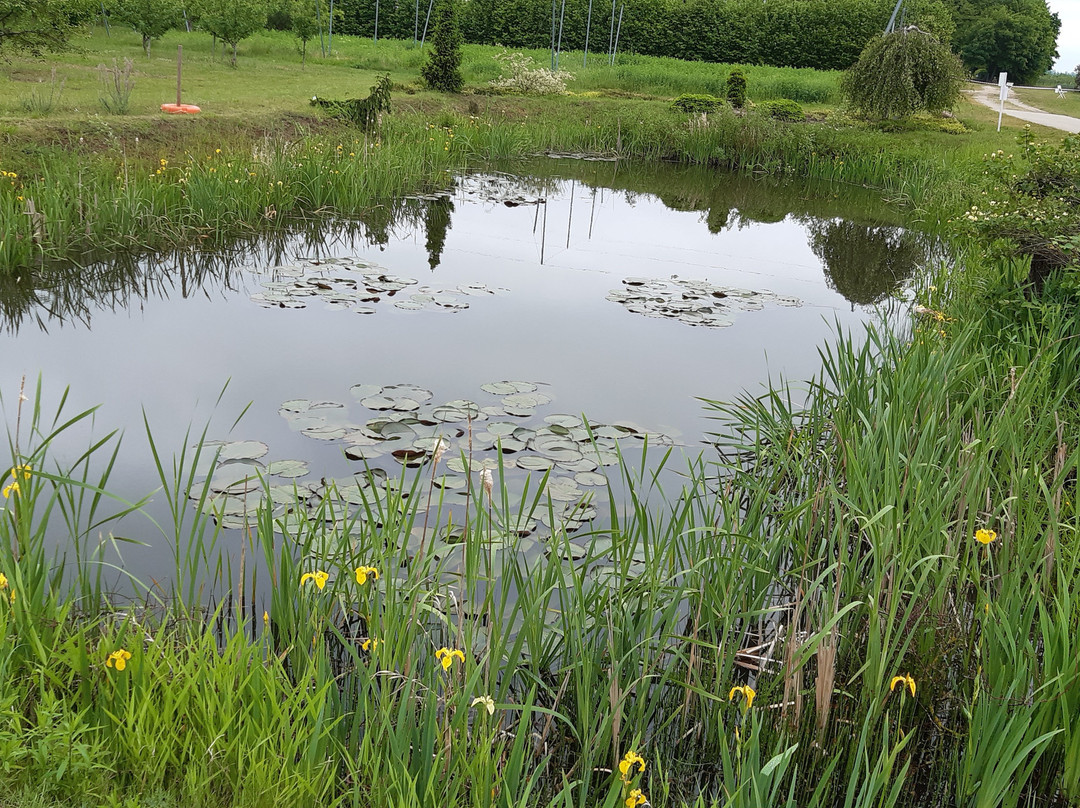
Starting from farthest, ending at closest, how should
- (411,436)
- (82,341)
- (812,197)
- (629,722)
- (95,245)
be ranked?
(812,197), (95,245), (82,341), (411,436), (629,722)

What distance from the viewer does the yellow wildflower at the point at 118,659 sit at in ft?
6.15

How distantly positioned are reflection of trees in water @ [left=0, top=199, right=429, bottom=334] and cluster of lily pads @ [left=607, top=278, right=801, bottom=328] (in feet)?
7.92

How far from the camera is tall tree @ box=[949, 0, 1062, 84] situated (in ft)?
138

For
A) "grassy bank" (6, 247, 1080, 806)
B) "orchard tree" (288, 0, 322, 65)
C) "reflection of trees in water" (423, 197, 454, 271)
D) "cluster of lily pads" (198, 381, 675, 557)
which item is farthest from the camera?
"orchard tree" (288, 0, 322, 65)

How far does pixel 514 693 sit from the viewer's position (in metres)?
2.45

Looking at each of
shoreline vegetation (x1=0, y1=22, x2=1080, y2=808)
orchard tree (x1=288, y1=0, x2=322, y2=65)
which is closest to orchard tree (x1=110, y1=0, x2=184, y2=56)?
orchard tree (x1=288, y1=0, x2=322, y2=65)

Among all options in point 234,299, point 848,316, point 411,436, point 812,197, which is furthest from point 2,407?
point 812,197

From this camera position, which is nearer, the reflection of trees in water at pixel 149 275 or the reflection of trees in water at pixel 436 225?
the reflection of trees in water at pixel 149 275

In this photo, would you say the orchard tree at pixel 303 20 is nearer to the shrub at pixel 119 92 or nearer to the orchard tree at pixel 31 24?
the orchard tree at pixel 31 24

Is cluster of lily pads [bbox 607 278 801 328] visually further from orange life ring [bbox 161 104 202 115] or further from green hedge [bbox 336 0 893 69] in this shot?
green hedge [bbox 336 0 893 69]

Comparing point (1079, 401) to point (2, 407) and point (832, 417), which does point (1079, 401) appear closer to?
point (832, 417)

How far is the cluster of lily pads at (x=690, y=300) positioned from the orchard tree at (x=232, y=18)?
13.9m

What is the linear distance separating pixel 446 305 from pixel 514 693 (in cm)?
418

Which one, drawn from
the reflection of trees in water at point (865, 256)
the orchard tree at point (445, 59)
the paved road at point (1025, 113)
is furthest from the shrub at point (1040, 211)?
the orchard tree at point (445, 59)
